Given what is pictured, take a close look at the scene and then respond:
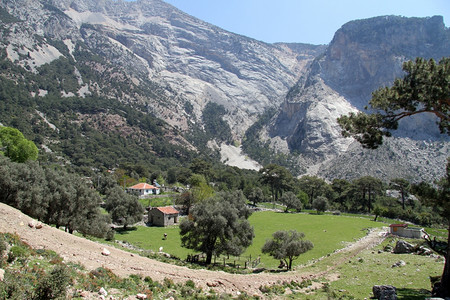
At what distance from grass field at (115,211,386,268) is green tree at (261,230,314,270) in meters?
2.23

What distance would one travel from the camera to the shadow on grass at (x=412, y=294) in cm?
1544

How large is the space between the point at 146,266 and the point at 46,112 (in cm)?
14306

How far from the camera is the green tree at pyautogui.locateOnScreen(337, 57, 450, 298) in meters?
15.9

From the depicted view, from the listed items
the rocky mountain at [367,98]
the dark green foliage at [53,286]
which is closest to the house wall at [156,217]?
the dark green foliage at [53,286]

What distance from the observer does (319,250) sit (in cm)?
3797

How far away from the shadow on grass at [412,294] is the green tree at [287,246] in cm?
1235

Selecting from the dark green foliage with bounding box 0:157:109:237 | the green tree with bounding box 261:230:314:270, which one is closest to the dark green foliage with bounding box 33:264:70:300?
the dark green foliage with bounding box 0:157:109:237

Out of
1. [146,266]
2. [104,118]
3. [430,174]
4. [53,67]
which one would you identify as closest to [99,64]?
[53,67]

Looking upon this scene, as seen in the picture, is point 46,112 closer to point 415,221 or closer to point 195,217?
point 195,217

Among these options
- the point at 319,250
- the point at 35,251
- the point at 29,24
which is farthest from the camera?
the point at 29,24

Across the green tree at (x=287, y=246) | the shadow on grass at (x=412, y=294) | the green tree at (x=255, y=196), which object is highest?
the shadow on grass at (x=412, y=294)

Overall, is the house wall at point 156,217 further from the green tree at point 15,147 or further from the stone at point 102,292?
the stone at point 102,292

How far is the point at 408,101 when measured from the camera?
17.8 meters

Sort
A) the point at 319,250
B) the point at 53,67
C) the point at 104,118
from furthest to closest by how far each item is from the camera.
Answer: the point at 53,67 → the point at 104,118 → the point at 319,250
